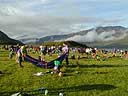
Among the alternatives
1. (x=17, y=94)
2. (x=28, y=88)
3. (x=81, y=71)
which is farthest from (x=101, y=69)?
(x=17, y=94)

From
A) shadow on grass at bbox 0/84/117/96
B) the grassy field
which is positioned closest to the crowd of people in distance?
the grassy field

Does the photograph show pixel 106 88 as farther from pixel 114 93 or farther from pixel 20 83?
pixel 20 83

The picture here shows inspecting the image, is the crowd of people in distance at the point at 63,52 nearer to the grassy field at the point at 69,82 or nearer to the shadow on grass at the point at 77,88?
the grassy field at the point at 69,82

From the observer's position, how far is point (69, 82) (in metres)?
43.8

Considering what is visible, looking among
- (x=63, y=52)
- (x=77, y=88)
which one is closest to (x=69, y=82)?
(x=77, y=88)

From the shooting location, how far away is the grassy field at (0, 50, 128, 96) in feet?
128

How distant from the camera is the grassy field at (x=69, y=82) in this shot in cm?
3903

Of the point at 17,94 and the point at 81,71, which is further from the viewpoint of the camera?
the point at 81,71

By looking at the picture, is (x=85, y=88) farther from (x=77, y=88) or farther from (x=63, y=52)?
(x=63, y=52)

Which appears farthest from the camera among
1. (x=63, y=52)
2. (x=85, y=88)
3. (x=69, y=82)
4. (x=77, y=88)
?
(x=63, y=52)

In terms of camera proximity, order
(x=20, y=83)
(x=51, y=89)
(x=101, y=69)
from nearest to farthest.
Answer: (x=51, y=89) → (x=20, y=83) → (x=101, y=69)

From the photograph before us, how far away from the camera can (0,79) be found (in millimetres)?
45594

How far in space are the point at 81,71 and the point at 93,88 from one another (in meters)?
10.8

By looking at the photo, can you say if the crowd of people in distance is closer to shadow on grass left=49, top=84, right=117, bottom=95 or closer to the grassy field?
the grassy field
